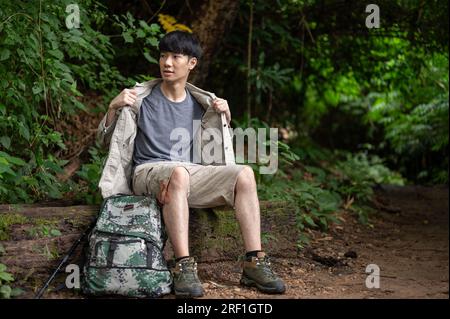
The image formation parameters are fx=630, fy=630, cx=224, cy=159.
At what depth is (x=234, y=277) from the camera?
14.9 ft

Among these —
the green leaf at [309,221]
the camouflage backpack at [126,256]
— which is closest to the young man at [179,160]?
the camouflage backpack at [126,256]

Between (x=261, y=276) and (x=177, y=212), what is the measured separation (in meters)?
0.69

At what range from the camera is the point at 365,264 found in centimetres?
527

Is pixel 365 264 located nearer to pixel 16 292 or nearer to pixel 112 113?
pixel 112 113

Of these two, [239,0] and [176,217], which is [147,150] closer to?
[176,217]

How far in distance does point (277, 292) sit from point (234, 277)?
0.53m

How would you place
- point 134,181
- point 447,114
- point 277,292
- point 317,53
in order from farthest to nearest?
1. point 447,114
2. point 317,53
3. point 134,181
4. point 277,292

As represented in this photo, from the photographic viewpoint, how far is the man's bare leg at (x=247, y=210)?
13.7 feet

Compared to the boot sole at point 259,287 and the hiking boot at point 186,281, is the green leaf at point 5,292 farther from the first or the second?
the boot sole at point 259,287

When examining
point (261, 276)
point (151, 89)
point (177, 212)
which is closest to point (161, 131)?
point (151, 89)

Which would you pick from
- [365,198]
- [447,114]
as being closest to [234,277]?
[365,198]

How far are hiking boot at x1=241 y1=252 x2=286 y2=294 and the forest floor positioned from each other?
55mm

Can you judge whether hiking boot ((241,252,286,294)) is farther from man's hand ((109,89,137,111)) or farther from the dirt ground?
man's hand ((109,89,137,111))

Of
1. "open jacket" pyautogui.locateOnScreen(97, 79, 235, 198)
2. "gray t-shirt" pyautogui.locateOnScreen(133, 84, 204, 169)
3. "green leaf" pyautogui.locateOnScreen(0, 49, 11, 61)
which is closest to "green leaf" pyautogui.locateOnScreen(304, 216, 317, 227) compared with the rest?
"open jacket" pyautogui.locateOnScreen(97, 79, 235, 198)
